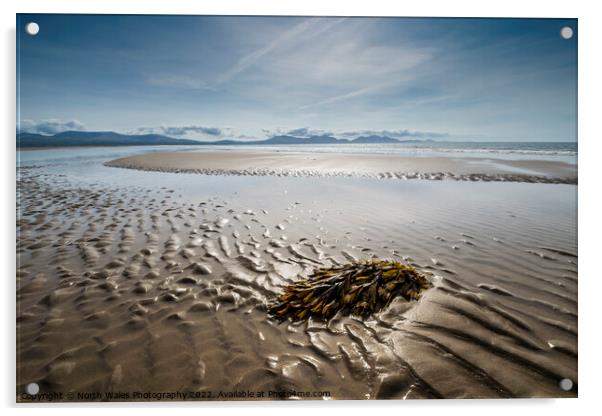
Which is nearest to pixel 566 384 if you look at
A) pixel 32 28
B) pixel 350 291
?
pixel 350 291

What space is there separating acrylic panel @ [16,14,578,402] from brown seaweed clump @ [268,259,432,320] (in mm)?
19

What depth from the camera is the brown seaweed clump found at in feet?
8.19

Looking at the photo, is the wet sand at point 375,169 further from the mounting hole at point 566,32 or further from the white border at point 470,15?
the mounting hole at point 566,32

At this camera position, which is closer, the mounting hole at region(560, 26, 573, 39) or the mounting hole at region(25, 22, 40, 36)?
the mounting hole at region(25, 22, 40, 36)

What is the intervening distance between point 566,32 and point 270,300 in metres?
4.41

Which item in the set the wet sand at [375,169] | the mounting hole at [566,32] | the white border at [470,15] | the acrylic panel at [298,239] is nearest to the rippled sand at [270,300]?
the acrylic panel at [298,239]

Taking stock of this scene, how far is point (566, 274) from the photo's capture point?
3072 mm

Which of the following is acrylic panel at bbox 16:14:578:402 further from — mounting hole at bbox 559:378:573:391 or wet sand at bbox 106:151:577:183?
wet sand at bbox 106:151:577:183

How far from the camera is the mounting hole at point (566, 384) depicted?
2229 millimetres

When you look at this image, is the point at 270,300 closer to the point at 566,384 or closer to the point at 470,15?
the point at 566,384

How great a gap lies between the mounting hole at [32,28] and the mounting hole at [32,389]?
348 cm

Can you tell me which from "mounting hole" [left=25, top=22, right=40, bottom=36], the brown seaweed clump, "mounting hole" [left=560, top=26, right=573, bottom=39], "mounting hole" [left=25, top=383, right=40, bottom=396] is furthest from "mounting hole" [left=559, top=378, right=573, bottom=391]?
"mounting hole" [left=25, top=22, right=40, bottom=36]
